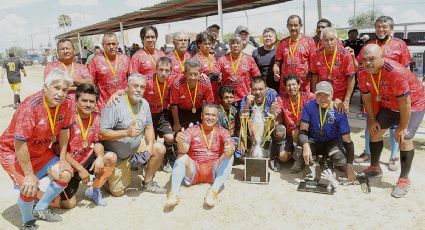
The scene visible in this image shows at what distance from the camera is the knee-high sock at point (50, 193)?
371 cm

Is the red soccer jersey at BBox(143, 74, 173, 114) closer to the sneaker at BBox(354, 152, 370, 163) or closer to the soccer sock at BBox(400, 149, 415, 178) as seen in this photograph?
the sneaker at BBox(354, 152, 370, 163)

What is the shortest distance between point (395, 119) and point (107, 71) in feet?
13.2

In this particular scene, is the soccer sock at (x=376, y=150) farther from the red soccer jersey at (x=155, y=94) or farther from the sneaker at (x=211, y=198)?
the red soccer jersey at (x=155, y=94)

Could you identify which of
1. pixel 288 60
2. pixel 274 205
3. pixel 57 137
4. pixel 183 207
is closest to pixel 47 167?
pixel 57 137

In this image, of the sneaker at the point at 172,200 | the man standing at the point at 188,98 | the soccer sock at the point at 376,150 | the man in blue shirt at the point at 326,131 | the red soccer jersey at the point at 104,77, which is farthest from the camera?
the red soccer jersey at the point at 104,77

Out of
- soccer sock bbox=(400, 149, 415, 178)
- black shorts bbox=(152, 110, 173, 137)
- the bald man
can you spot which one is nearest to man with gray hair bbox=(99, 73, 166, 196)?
black shorts bbox=(152, 110, 173, 137)

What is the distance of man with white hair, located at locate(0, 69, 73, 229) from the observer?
3297 millimetres

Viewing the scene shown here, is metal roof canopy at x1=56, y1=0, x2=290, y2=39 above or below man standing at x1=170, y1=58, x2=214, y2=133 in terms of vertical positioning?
above

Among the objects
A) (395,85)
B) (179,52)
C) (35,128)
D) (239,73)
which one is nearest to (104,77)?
(179,52)

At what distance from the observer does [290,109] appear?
512 centimetres

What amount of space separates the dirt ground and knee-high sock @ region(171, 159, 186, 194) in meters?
0.21

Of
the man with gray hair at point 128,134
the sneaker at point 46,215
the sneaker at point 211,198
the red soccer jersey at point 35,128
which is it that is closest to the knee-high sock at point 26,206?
the sneaker at point 46,215

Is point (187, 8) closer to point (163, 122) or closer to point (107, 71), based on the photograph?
point (107, 71)

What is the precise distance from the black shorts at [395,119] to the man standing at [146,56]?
3305 millimetres
